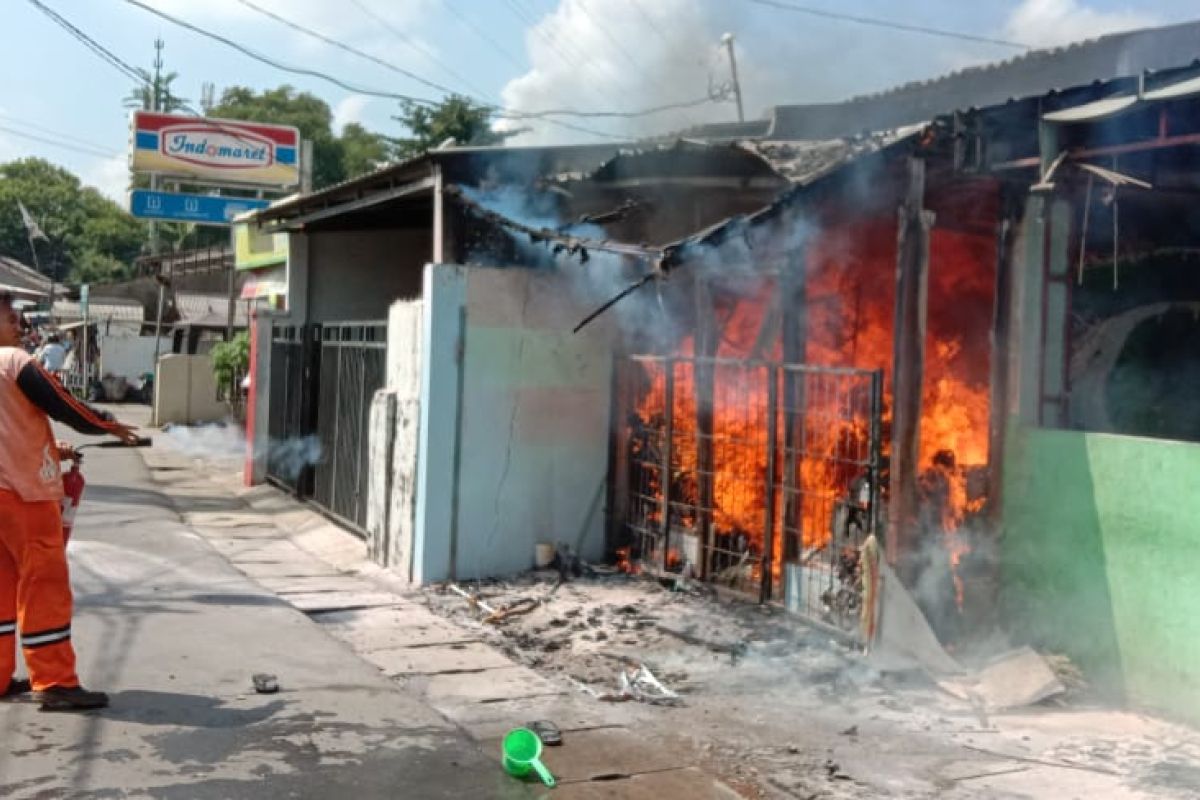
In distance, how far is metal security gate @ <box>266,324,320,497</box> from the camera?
41.1ft

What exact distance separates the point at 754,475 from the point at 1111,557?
8.97ft

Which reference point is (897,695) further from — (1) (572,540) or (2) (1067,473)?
(1) (572,540)

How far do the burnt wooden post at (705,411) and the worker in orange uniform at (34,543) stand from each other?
462 cm

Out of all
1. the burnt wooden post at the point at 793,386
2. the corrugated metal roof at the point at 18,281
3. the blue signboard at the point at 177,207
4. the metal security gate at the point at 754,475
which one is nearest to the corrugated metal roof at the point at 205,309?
the corrugated metal roof at the point at 18,281

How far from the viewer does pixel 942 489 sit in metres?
6.92

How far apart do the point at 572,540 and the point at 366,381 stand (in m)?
2.86

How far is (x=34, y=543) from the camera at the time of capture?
16.7 ft

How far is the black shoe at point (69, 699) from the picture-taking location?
5039mm

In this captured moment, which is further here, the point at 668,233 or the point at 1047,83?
the point at 1047,83

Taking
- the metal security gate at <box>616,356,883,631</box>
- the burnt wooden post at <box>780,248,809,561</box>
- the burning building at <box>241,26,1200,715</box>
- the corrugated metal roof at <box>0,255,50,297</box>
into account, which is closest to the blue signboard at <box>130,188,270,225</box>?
the corrugated metal roof at <box>0,255,50,297</box>

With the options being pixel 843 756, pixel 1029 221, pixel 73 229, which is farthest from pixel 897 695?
pixel 73 229

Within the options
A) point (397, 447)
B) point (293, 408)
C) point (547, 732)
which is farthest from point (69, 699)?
point (293, 408)

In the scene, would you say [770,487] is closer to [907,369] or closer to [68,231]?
[907,369]

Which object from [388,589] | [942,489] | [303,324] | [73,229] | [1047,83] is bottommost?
[388,589]
